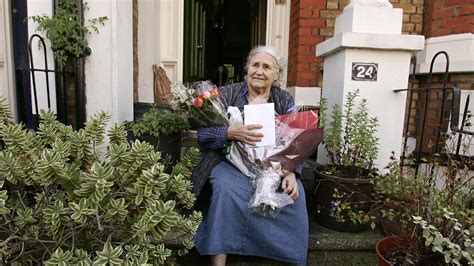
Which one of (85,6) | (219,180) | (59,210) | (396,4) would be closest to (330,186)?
(219,180)

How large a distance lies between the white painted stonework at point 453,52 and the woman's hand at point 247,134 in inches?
94.2

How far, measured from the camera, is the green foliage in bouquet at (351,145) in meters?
2.17

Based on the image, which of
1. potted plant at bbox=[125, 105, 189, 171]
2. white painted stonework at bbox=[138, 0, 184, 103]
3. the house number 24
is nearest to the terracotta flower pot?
the house number 24

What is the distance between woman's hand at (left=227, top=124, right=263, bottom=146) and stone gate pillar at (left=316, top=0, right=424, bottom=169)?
37.7 inches

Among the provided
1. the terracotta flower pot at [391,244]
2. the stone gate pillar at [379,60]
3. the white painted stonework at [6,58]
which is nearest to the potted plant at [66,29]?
the white painted stonework at [6,58]

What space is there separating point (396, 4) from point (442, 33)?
0.58 m

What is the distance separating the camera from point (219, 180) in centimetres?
186

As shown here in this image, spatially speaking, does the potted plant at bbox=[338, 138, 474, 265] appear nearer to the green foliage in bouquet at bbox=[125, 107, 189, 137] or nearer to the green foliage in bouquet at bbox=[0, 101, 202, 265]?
the green foliage in bouquet at bbox=[0, 101, 202, 265]

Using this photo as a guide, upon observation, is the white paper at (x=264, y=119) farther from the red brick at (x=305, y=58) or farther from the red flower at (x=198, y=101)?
the red brick at (x=305, y=58)

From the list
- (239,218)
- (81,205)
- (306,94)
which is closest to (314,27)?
(306,94)

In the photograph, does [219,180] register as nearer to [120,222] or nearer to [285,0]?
[120,222]

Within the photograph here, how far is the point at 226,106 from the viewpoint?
209 centimetres

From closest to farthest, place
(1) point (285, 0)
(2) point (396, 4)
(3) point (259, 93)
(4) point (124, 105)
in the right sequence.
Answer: (3) point (259, 93) < (4) point (124, 105) < (2) point (396, 4) < (1) point (285, 0)

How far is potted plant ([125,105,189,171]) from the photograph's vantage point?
2.43 m
